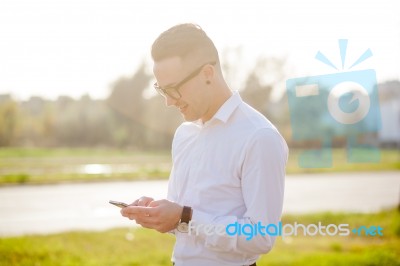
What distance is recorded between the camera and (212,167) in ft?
6.82

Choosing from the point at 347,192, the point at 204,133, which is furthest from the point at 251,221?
the point at 347,192

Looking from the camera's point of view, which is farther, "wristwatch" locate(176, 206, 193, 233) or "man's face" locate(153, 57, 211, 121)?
"man's face" locate(153, 57, 211, 121)

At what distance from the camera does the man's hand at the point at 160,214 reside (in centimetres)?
200

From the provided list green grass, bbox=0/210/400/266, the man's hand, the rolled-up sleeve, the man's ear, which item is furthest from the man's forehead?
green grass, bbox=0/210/400/266

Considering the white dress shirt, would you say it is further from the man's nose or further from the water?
the water

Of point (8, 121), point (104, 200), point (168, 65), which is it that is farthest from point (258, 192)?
point (8, 121)

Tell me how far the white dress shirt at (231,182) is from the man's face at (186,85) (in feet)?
0.26

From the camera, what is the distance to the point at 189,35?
6.97ft

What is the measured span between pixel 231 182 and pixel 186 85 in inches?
17.9

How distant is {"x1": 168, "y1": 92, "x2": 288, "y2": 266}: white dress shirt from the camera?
193cm

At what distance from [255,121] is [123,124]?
42.9 m

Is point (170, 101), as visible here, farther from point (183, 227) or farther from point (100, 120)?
point (100, 120)

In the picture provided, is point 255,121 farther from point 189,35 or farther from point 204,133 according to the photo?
point 189,35

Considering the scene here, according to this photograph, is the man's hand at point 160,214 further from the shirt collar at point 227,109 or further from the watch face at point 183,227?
the shirt collar at point 227,109
